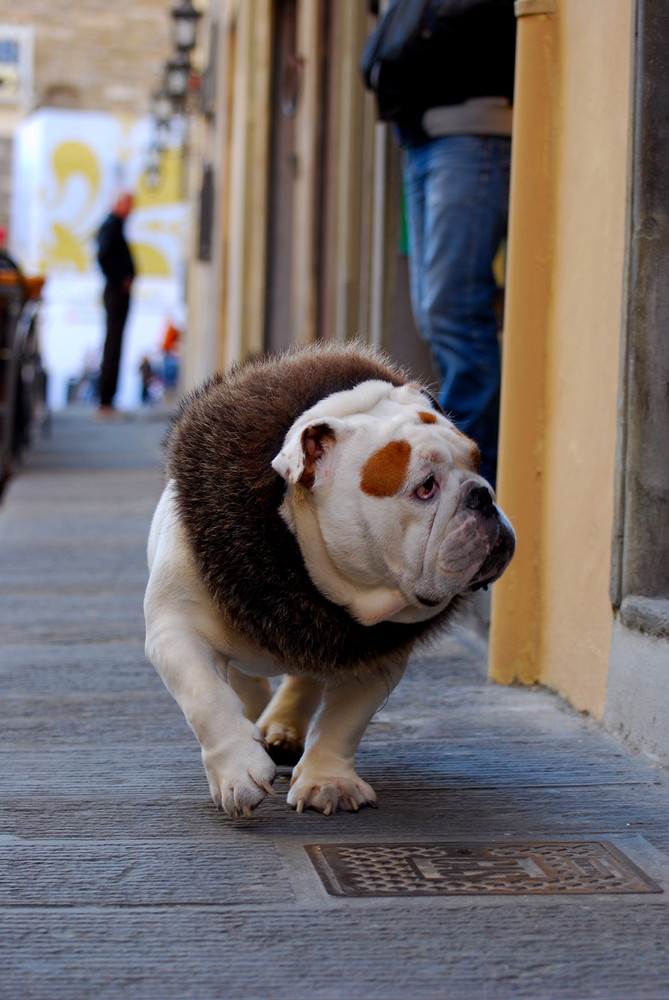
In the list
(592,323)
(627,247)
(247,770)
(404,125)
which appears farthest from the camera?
(404,125)

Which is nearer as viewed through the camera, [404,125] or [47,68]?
[404,125]

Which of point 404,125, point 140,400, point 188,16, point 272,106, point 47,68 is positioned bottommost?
point 140,400

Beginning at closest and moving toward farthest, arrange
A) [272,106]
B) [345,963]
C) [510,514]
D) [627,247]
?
[345,963]
[627,247]
[510,514]
[272,106]

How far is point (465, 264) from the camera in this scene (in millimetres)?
3705

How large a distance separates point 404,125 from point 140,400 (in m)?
23.7

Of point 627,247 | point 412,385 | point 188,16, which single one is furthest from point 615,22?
point 188,16

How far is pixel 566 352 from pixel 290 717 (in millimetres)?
1128

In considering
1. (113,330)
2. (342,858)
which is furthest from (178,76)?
(342,858)

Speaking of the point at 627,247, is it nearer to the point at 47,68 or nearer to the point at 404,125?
the point at 404,125

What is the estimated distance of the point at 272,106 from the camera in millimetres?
9500

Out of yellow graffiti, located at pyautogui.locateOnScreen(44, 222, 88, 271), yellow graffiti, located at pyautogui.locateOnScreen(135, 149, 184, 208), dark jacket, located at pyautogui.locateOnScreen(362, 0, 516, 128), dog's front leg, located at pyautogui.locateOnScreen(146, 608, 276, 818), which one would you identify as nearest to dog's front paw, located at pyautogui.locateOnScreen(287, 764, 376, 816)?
dog's front leg, located at pyautogui.locateOnScreen(146, 608, 276, 818)

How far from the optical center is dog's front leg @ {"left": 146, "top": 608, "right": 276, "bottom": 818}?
2086 mm

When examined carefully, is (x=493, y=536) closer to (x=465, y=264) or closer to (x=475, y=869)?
(x=475, y=869)

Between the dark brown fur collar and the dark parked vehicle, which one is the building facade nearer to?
the dark brown fur collar
